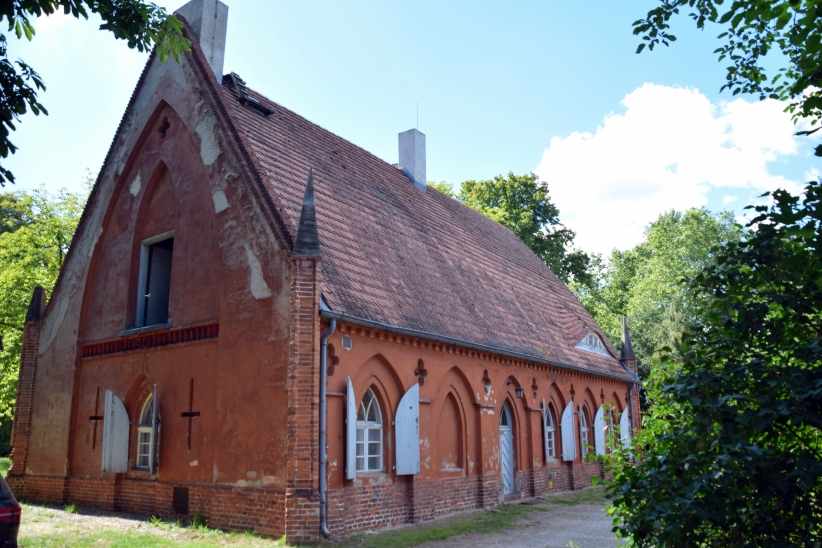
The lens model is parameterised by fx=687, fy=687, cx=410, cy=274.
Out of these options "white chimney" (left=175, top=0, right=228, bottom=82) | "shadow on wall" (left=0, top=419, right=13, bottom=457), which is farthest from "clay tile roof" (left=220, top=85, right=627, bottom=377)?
"shadow on wall" (left=0, top=419, right=13, bottom=457)

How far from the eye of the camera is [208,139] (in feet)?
47.3

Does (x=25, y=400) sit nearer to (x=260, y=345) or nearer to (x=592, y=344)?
(x=260, y=345)

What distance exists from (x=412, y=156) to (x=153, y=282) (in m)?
10.4

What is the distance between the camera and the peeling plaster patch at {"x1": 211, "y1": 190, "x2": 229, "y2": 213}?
13.7m

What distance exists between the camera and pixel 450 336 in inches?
594

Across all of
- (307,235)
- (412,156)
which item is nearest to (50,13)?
(307,235)

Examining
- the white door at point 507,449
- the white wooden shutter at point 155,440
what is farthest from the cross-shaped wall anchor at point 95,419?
the white door at point 507,449

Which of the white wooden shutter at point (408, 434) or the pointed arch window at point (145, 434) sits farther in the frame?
the pointed arch window at point (145, 434)

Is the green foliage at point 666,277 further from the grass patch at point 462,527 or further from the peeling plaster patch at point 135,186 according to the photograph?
the peeling plaster patch at point 135,186

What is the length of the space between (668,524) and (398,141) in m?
20.6

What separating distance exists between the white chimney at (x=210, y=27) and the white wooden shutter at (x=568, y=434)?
1353cm

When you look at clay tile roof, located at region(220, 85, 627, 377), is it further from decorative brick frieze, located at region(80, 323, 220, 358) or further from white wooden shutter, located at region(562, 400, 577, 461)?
decorative brick frieze, located at region(80, 323, 220, 358)

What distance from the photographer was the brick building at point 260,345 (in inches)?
466

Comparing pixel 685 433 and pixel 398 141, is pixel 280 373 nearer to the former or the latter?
pixel 685 433
